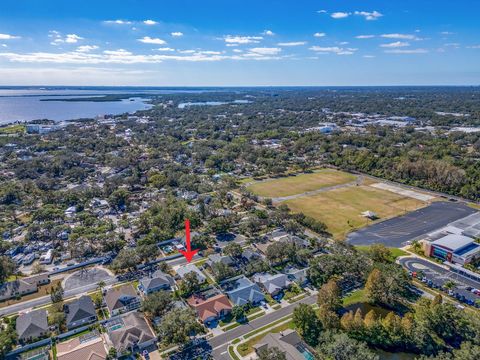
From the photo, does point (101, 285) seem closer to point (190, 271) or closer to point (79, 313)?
point (79, 313)

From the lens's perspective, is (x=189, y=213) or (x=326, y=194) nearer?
(x=189, y=213)

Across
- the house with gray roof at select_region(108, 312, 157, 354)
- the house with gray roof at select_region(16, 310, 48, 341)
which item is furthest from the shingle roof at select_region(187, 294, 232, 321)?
the house with gray roof at select_region(16, 310, 48, 341)

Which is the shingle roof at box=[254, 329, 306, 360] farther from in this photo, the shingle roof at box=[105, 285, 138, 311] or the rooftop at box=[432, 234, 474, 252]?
the rooftop at box=[432, 234, 474, 252]

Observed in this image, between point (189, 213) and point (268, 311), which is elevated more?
point (189, 213)

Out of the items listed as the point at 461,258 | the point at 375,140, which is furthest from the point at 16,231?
the point at 375,140

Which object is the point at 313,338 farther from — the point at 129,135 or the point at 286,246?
the point at 129,135

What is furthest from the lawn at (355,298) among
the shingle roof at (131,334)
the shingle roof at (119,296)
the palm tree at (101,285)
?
the palm tree at (101,285)

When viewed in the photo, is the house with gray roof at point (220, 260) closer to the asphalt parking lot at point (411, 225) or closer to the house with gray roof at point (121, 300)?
the house with gray roof at point (121, 300)
